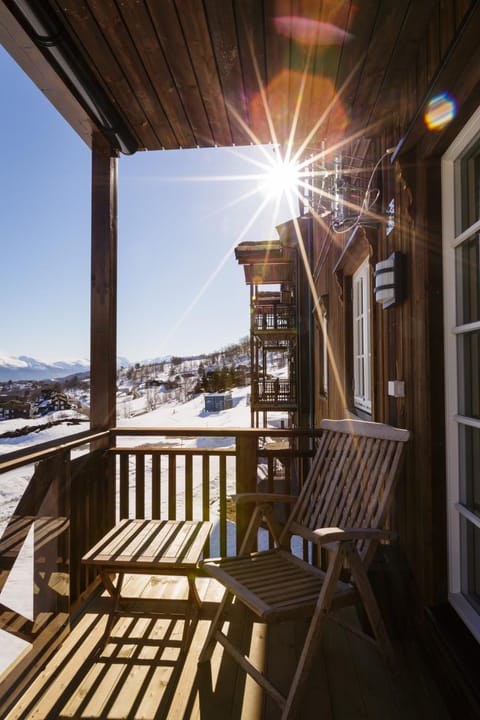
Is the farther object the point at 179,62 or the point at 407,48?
the point at 179,62

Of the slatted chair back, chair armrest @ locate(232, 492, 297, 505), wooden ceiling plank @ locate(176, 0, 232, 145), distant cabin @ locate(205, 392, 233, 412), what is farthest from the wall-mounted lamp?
distant cabin @ locate(205, 392, 233, 412)

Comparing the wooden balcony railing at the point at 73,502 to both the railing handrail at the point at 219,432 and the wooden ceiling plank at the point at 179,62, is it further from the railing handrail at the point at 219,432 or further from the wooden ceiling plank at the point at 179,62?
the wooden ceiling plank at the point at 179,62

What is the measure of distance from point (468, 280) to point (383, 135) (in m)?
1.26

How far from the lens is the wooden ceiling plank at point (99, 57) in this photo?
5.50 feet

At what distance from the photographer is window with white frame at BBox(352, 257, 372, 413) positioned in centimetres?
312

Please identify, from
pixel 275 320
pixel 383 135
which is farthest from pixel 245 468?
pixel 275 320

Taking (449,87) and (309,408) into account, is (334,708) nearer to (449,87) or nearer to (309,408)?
(449,87)

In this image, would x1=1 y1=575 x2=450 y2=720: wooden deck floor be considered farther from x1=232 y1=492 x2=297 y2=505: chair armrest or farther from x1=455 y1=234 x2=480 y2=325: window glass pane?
x1=455 y1=234 x2=480 y2=325: window glass pane

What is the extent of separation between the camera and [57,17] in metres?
1.71

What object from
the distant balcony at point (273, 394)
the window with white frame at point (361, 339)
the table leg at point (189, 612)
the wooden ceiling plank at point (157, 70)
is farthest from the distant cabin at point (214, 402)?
the table leg at point (189, 612)

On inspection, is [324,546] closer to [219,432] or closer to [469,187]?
[219,432]

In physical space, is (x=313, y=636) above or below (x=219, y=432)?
below

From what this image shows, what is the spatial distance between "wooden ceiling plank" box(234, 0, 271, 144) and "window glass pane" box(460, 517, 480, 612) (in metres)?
2.11

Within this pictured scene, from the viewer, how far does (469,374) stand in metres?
1.48
